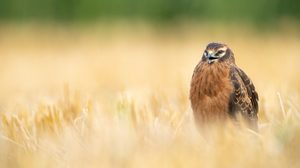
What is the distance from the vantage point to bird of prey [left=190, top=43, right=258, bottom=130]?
4105mm

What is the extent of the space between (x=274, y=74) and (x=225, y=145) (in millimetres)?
4644

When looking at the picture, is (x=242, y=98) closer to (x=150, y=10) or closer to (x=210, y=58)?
(x=210, y=58)

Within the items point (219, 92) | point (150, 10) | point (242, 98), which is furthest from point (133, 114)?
point (150, 10)

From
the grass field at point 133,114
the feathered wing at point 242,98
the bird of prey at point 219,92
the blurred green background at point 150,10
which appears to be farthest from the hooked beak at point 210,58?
the blurred green background at point 150,10

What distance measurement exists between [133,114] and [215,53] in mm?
519

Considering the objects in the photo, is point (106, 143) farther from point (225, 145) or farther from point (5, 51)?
point (5, 51)

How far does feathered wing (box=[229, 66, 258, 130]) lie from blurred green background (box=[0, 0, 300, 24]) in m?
9.21

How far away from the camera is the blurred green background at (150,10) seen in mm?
13625

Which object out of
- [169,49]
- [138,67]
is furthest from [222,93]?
[169,49]

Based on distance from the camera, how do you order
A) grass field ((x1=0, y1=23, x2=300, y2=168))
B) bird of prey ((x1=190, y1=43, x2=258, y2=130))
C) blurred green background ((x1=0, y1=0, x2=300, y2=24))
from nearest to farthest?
grass field ((x1=0, y1=23, x2=300, y2=168)), bird of prey ((x1=190, y1=43, x2=258, y2=130)), blurred green background ((x1=0, y1=0, x2=300, y2=24))

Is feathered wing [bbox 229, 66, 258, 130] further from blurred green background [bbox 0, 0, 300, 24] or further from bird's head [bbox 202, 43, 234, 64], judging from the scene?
blurred green background [bbox 0, 0, 300, 24]

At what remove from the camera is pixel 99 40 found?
12953 mm

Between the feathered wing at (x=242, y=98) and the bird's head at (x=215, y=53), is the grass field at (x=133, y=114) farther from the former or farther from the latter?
the bird's head at (x=215, y=53)

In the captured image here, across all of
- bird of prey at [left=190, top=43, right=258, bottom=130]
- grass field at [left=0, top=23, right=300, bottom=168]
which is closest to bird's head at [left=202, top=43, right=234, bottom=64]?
bird of prey at [left=190, top=43, right=258, bottom=130]
